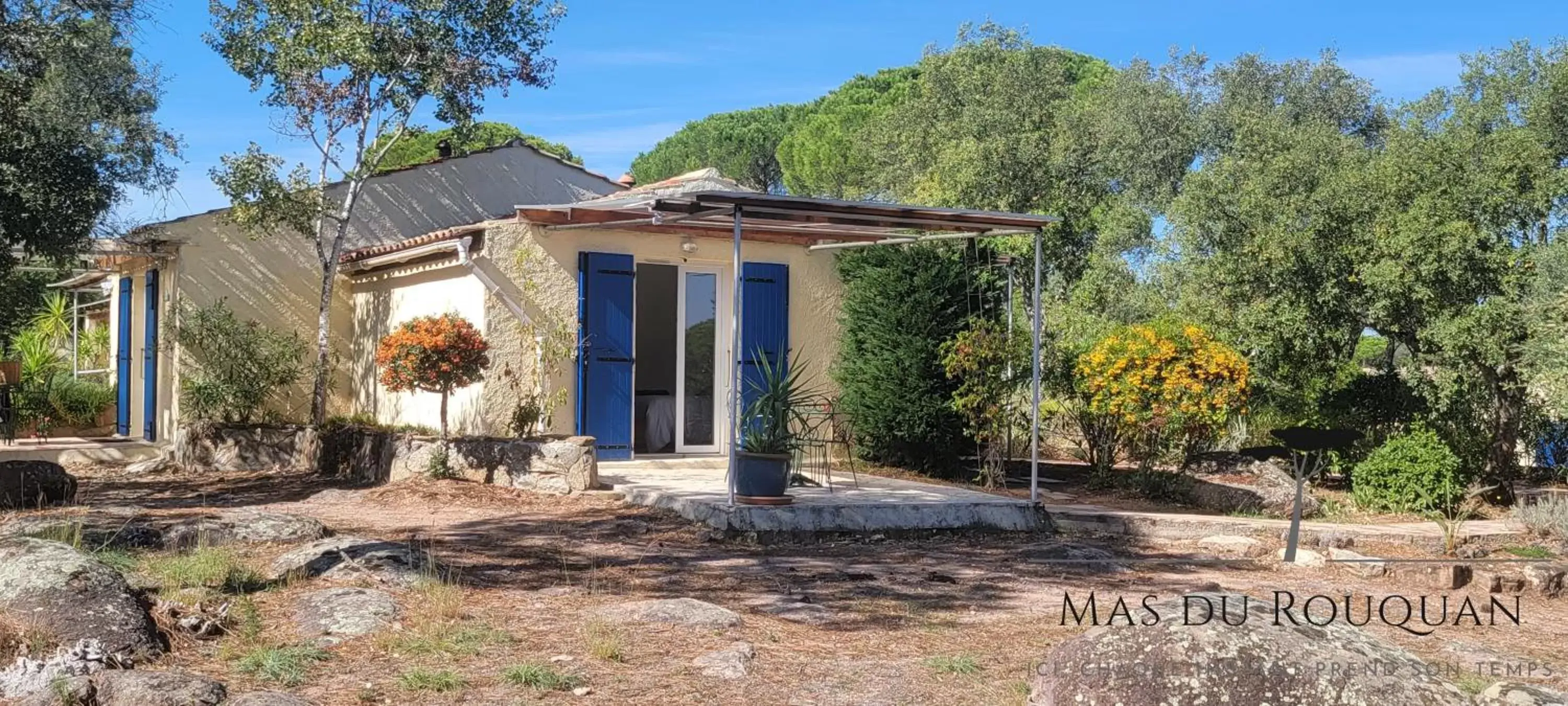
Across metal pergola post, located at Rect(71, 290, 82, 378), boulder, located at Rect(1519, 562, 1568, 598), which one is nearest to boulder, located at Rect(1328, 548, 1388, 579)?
boulder, located at Rect(1519, 562, 1568, 598)

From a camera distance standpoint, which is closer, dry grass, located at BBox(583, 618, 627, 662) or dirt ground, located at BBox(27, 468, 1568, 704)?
dirt ground, located at BBox(27, 468, 1568, 704)

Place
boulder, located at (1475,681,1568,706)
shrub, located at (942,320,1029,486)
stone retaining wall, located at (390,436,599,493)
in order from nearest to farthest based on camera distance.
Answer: boulder, located at (1475,681,1568,706) → stone retaining wall, located at (390,436,599,493) → shrub, located at (942,320,1029,486)

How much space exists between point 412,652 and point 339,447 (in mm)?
8231

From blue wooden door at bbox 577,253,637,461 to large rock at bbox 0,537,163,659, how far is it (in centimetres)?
695

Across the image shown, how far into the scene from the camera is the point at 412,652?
543cm

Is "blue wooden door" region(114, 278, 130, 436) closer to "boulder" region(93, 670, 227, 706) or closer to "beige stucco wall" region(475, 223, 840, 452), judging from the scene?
"beige stucco wall" region(475, 223, 840, 452)

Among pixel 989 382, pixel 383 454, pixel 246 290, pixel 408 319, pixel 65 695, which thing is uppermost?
pixel 246 290

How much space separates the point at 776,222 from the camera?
11.3 meters

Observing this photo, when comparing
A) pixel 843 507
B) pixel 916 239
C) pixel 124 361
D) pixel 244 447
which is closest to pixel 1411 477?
pixel 916 239

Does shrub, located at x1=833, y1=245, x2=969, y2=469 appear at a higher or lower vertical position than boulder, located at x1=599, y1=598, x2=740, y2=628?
higher

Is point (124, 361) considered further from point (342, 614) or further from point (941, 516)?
point (342, 614)

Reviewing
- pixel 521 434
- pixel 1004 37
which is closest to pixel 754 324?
pixel 521 434

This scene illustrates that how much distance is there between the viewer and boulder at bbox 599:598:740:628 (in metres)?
6.14

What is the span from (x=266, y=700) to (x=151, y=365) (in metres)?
11.9
